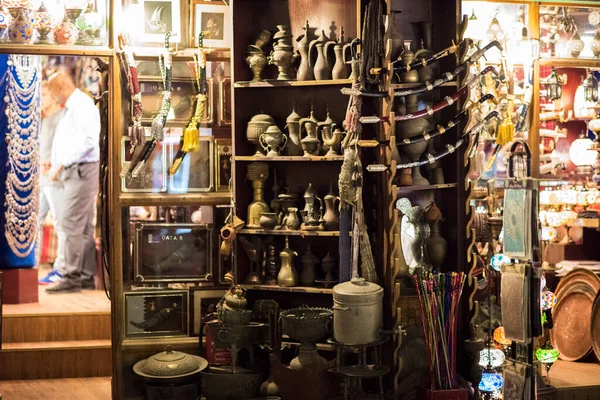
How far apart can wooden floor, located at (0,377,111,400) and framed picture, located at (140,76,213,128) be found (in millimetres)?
1971

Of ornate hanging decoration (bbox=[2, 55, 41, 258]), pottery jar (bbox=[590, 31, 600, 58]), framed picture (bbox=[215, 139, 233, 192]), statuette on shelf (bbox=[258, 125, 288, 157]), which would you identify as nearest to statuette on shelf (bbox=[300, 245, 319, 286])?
statuette on shelf (bbox=[258, 125, 288, 157])

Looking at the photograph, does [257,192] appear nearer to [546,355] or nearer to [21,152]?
[546,355]

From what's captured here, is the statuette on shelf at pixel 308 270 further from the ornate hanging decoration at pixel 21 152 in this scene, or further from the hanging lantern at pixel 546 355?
the ornate hanging decoration at pixel 21 152

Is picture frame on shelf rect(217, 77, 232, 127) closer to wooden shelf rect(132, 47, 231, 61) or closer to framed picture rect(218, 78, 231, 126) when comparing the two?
framed picture rect(218, 78, 231, 126)

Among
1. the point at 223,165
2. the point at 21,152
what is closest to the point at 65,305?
the point at 21,152

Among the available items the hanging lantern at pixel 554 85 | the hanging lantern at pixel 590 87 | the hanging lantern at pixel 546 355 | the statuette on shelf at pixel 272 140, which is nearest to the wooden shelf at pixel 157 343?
the statuette on shelf at pixel 272 140

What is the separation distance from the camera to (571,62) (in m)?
7.30

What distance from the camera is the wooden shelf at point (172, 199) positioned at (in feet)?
22.1

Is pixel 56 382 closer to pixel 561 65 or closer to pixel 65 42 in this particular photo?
pixel 65 42

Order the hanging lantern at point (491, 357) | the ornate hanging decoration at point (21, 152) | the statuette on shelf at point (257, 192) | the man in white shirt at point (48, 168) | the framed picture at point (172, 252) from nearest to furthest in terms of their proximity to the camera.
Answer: the hanging lantern at point (491, 357) < the statuette on shelf at point (257, 192) < the framed picture at point (172, 252) < the ornate hanging decoration at point (21, 152) < the man in white shirt at point (48, 168)

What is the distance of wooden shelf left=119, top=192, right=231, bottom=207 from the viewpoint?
6.74 m

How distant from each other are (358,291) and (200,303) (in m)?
1.47

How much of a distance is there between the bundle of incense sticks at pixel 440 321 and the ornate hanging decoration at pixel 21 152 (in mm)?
3875

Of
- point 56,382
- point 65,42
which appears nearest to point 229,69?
point 65,42
